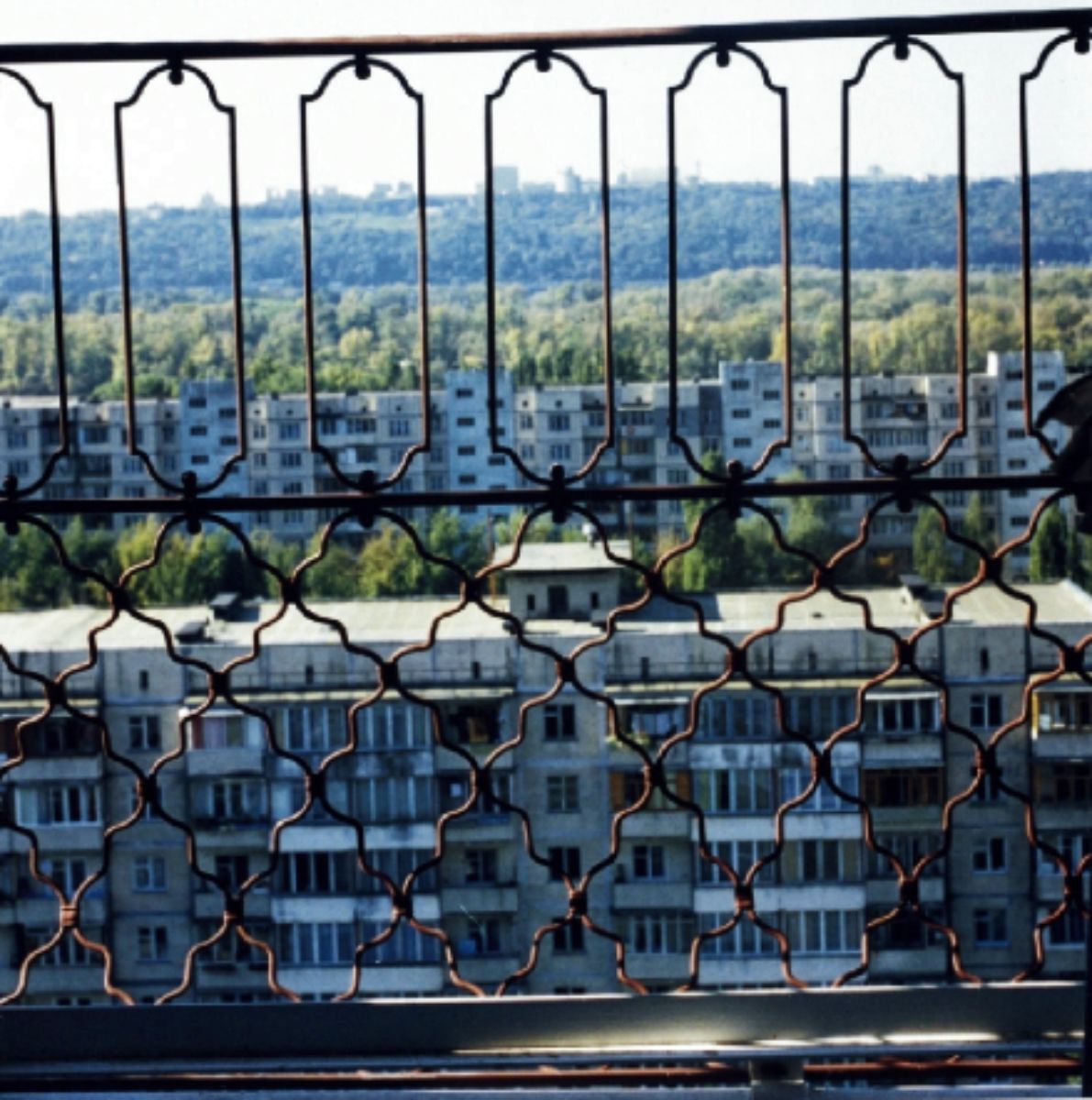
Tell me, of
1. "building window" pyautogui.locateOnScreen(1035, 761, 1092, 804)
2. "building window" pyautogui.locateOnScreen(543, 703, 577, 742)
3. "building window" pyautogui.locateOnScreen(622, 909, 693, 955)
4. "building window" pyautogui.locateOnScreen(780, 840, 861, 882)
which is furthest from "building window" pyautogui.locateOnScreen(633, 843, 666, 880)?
"building window" pyautogui.locateOnScreen(1035, 761, 1092, 804)

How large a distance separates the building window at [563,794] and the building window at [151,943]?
2.32m

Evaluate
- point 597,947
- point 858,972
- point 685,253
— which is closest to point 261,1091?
point 858,972

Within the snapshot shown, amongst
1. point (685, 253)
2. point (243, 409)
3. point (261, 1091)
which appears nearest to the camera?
point (261, 1091)

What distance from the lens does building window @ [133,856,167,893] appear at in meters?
11.7

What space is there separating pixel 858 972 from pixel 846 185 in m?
0.70

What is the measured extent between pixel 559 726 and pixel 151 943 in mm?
2837

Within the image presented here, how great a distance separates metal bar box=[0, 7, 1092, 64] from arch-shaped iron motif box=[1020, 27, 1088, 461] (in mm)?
17

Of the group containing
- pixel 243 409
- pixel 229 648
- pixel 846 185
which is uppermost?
pixel 846 185

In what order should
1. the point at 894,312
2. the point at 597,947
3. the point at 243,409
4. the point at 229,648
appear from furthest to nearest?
the point at 597,947 → the point at 229,648 → the point at 894,312 → the point at 243,409

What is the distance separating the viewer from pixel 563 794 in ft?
38.3

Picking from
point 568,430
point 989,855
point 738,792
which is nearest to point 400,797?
point 738,792

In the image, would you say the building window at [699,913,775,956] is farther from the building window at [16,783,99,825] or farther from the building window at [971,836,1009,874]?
the building window at [16,783,99,825]

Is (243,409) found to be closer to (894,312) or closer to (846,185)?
(846,185)

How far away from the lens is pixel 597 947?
1245 centimetres
